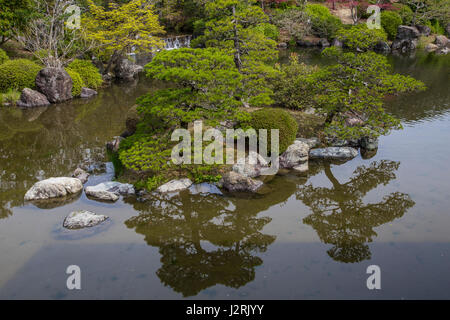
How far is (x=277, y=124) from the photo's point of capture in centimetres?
1298

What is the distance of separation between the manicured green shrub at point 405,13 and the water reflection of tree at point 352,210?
127ft

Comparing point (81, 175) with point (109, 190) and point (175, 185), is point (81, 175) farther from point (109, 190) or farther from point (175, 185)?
point (175, 185)

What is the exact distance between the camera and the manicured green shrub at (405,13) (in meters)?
43.0

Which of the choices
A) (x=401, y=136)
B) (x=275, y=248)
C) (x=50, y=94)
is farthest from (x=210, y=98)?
(x=50, y=94)

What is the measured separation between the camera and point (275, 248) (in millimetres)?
8406

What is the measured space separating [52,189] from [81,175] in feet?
4.20

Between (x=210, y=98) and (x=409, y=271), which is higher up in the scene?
(x=210, y=98)

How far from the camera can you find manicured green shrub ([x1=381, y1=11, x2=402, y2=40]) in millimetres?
41281

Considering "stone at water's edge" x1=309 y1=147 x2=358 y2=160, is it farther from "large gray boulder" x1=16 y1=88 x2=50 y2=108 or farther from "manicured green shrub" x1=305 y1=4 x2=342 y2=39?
"manicured green shrub" x1=305 y1=4 x2=342 y2=39

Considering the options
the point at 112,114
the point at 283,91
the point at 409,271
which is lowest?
the point at 409,271

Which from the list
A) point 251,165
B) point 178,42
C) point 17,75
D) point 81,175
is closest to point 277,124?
point 251,165

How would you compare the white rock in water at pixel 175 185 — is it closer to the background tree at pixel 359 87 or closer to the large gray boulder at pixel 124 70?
the background tree at pixel 359 87

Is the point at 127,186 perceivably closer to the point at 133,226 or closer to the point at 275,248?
the point at 133,226
